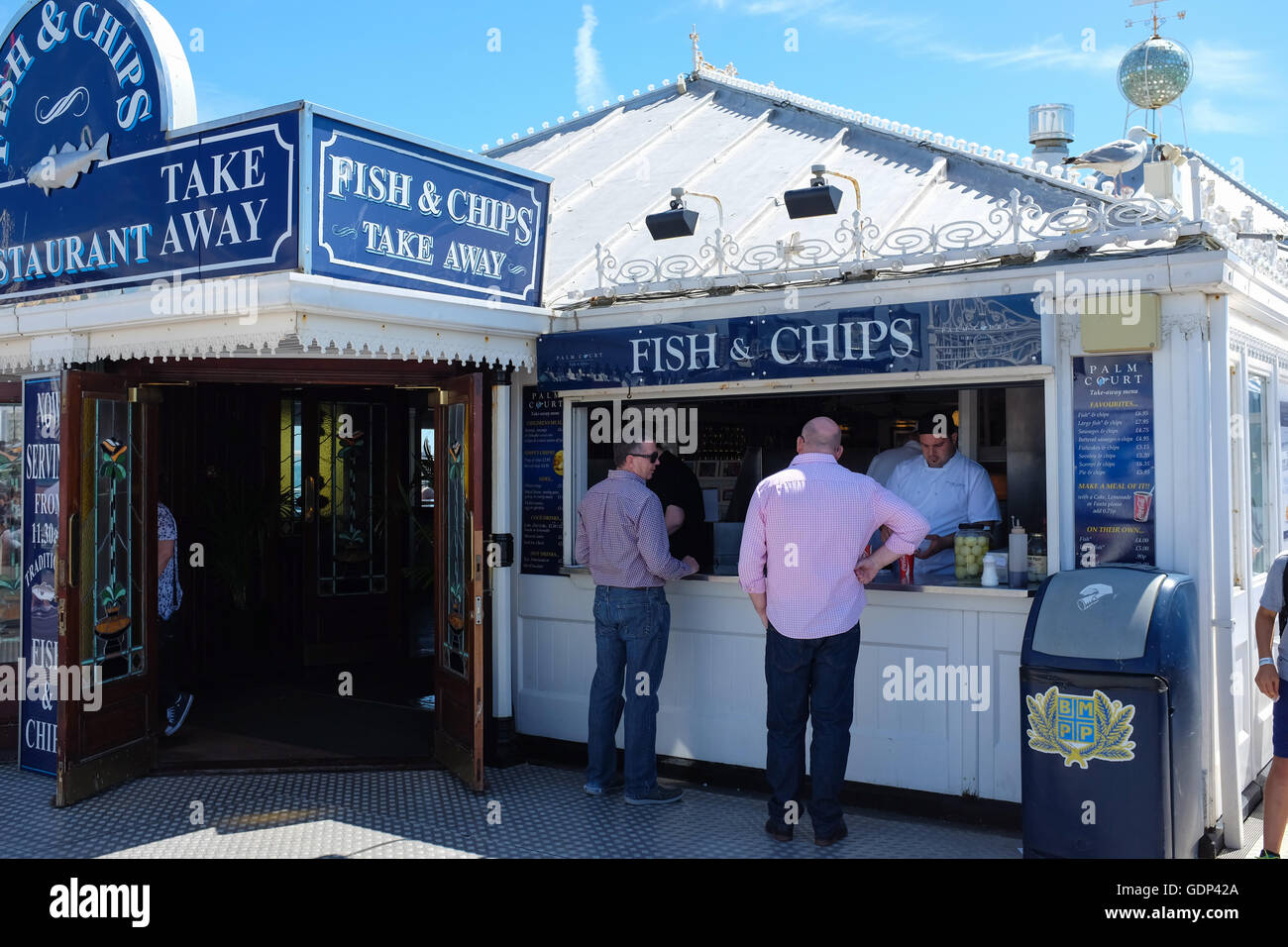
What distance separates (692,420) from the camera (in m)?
6.33

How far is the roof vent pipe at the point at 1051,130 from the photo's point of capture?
6.50 metres

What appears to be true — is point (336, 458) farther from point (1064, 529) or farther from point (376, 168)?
point (1064, 529)

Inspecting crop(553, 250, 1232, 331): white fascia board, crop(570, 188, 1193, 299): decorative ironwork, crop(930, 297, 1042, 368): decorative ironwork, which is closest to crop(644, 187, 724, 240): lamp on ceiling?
crop(570, 188, 1193, 299): decorative ironwork

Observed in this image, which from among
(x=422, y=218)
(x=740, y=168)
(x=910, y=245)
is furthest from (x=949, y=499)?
(x=422, y=218)

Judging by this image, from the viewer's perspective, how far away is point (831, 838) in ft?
15.2

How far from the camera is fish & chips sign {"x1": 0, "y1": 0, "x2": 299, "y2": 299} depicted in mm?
4684

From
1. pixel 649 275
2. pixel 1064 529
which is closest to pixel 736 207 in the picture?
pixel 649 275

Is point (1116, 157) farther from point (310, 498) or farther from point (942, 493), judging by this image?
point (310, 498)

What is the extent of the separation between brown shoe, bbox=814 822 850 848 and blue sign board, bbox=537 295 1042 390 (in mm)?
2064

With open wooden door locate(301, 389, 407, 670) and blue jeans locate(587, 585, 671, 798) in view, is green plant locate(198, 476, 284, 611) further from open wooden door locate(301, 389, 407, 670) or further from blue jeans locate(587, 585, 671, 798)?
blue jeans locate(587, 585, 671, 798)

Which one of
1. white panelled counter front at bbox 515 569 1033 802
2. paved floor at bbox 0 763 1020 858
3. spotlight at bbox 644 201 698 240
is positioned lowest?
paved floor at bbox 0 763 1020 858

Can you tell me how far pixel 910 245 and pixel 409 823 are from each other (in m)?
3.58

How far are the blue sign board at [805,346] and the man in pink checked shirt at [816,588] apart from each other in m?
0.64

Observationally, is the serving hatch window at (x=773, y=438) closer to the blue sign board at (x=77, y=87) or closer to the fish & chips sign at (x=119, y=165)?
the fish & chips sign at (x=119, y=165)
